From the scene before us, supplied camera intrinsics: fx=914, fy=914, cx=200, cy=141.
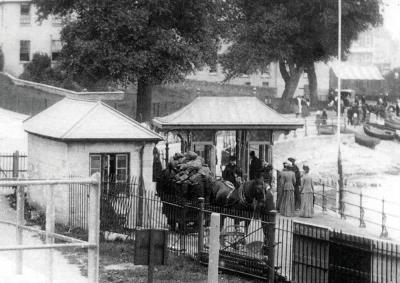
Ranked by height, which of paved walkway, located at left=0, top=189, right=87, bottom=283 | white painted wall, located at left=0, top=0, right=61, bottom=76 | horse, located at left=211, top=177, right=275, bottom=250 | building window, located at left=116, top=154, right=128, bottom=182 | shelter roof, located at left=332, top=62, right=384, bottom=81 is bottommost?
paved walkway, located at left=0, top=189, right=87, bottom=283

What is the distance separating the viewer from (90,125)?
25047mm

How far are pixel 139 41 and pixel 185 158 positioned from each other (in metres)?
25.3

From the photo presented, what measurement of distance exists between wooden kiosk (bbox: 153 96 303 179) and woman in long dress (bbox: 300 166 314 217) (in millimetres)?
2583

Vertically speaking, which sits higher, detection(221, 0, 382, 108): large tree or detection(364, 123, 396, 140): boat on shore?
detection(221, 0, 382, 108): large tree

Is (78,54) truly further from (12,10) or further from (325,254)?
(325,254)

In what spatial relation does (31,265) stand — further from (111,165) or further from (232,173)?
(232,173)

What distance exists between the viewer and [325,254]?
18.0 meters

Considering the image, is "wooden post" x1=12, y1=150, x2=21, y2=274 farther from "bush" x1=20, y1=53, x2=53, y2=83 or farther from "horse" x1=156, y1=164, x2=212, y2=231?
"bush" x1=20, y1=53, x2=53, y2=83

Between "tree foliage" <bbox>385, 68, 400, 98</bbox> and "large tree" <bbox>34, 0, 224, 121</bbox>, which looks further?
"tree foliage" <bbox>385, 68, 400, 98</bbox>

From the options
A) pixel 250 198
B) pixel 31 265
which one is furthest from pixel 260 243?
pixel 31 265

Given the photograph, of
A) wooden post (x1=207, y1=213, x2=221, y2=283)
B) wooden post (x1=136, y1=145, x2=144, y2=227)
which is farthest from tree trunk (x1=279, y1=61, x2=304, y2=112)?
wooden post (x1=207, y1=213, x2=221, y2=283)

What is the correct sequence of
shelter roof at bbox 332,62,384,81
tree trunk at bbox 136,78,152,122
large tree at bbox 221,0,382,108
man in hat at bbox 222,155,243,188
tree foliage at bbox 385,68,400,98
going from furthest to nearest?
tree foliage at bbox 385,68,400,98, shelter roof at bbox 332,62,384,81, large tree at bbox 221,0,382,108, tree trunk at bbox 136,78,152,122, man in hat at bbox 222,155,243,188

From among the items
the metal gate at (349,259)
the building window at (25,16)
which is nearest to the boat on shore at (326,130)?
the building window at (25,16)

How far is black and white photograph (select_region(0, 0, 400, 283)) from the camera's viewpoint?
17.8 m
